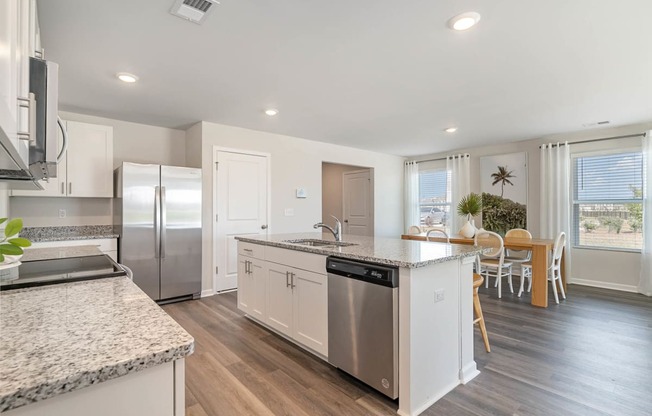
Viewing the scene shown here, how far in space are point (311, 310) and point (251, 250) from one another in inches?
42.7

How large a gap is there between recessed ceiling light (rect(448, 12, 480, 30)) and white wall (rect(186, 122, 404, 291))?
3.36m

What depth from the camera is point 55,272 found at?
1.54 meters

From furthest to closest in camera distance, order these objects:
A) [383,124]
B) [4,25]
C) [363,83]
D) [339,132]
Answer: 1. [339,132]
2. [383,124]
3. [363,83]
4. [4,25]

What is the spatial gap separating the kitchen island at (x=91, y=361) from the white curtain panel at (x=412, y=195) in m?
6.52

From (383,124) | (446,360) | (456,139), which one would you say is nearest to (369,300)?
(446,360)

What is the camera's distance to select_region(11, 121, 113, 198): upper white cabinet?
369 cm

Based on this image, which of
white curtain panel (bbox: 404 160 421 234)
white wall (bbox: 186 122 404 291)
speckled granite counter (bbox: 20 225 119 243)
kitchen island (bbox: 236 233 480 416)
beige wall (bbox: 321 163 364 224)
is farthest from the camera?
beige wall (bbox: 321 163 364 224)

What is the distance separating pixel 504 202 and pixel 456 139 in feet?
4.80

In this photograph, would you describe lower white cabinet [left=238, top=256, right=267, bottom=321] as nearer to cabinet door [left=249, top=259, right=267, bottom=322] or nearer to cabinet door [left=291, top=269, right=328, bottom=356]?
cabinet door [left=249, top=259, right=267, bottom=322]

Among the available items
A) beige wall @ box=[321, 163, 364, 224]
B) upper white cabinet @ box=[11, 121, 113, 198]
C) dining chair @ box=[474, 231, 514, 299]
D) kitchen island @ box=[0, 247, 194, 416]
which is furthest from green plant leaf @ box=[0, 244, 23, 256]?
beige wall @ box=[321, 163, 364, 224]

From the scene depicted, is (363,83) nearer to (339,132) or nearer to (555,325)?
(339,132)

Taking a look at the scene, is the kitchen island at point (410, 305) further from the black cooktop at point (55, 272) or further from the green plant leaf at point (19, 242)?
the green plant leaf at point (19, 242)

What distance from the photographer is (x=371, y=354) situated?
2.04 m

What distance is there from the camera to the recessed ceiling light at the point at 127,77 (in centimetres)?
284
